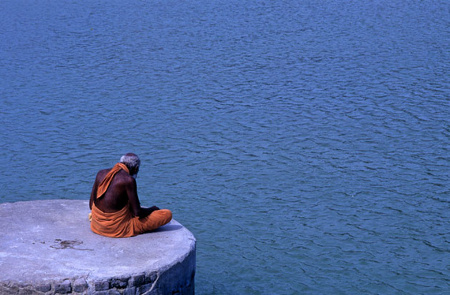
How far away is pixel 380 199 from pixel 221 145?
4.61 m

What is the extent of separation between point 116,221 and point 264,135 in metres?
8.69

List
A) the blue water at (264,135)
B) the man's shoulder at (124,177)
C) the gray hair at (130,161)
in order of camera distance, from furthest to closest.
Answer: the blue water at (264,135) → the gray hair at (130,161) → the man's shoulder at (124,177)

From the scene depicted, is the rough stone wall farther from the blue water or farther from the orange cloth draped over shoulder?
the blue water

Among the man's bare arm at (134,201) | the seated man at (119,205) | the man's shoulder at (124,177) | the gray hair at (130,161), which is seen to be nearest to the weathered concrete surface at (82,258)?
the seated man at (119,205)

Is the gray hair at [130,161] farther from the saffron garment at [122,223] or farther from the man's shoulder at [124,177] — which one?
the saffron garment at [122,223]

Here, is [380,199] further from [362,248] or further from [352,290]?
[352,290]

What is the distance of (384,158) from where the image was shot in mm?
14594

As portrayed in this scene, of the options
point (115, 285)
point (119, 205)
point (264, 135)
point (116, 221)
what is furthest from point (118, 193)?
point (264, 135)

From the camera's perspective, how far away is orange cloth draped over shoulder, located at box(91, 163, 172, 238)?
8086mm

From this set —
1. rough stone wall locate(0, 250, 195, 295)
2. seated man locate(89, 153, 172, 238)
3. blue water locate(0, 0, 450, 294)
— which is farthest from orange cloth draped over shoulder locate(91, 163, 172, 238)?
blue water locate(0, 0, 450, 294)

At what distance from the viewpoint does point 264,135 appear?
1633cm

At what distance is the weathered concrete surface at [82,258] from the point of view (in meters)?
6.96

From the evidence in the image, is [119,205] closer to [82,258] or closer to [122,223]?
[122,223]

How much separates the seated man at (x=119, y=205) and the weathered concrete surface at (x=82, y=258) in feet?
0.42
